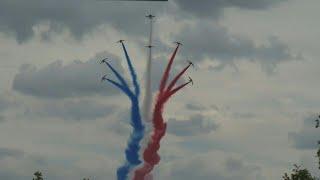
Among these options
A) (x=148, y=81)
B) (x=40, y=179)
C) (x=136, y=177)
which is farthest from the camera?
(x=40, y=179)

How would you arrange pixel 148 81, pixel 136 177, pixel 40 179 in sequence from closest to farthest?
1. pixel 148 81
2. pixel 136 177
3. pixel 40 179

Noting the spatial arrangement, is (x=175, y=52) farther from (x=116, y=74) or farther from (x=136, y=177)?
(x=136, y=177)

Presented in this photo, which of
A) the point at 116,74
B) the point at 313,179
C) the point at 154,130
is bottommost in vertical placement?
the point at 313,179

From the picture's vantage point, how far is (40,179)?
117500 mm

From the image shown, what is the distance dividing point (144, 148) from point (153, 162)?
224 centimetres

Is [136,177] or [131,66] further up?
[131,66]

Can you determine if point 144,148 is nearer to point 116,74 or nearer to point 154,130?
point 154,130

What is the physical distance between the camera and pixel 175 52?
10638 centimetres

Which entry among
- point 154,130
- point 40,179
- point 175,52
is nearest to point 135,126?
point 154,130

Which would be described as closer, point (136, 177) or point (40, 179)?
point (136, 177)

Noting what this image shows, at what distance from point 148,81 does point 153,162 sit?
12315mm

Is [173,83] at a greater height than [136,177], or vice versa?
[173,83]

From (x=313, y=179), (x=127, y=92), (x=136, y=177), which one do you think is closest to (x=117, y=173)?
(x=136, y=177)

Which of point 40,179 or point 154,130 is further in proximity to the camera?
point 40,179
